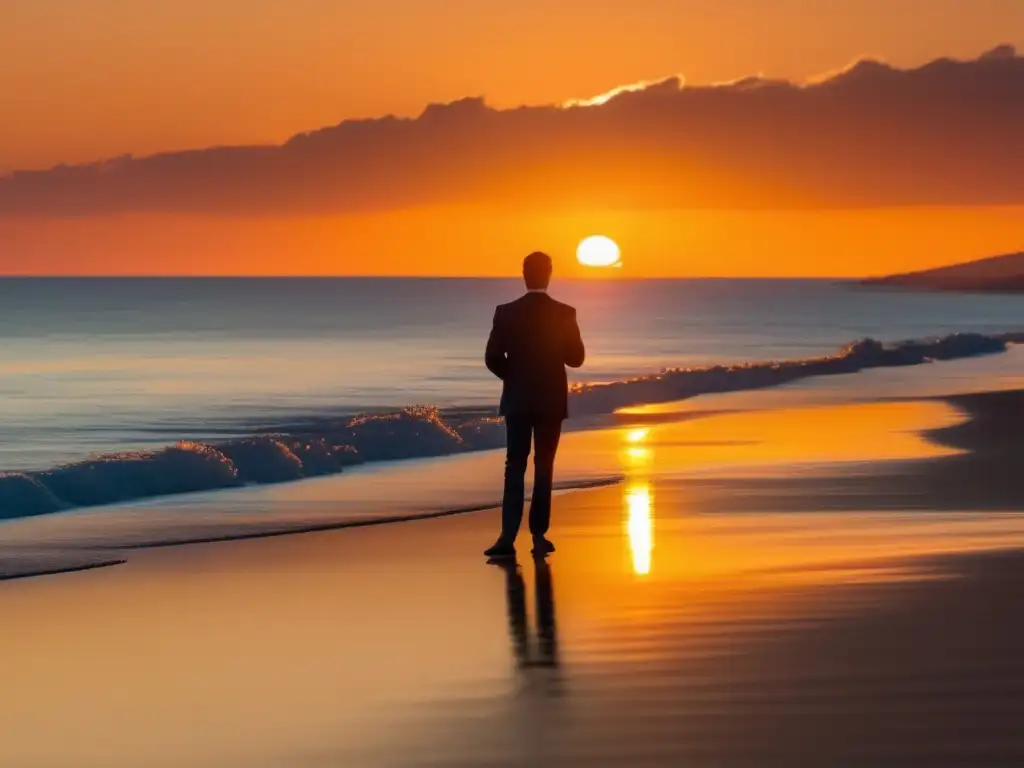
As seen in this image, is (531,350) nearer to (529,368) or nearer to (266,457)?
(529,368)

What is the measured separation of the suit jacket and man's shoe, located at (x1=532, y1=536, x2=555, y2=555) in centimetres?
89

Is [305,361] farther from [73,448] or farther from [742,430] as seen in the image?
[742,430]

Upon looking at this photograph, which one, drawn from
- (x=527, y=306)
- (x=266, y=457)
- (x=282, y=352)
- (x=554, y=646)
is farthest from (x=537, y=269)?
(x=282, y=352)

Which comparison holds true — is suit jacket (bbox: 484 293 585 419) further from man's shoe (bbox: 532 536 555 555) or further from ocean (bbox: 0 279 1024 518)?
ocean (bbox: 0 279 1024 518)

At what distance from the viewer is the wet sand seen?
6.70 meters

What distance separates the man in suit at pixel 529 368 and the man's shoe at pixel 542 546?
0.05 feet

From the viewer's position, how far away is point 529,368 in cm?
1191

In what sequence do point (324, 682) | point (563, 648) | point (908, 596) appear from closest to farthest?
point (324, 682) < point (563, 648) < point (908, 596)

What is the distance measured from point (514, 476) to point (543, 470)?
8.5 inches

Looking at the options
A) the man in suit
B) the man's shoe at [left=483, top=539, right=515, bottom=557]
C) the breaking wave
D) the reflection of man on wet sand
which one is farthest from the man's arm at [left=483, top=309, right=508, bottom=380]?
the breaking wave

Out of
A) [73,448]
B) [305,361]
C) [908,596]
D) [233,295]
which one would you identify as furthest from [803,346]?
[233,295]

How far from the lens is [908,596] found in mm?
9805

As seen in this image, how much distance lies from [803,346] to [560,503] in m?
63.0

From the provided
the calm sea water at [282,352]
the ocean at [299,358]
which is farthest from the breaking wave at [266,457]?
the calm sea water at [282,352]
